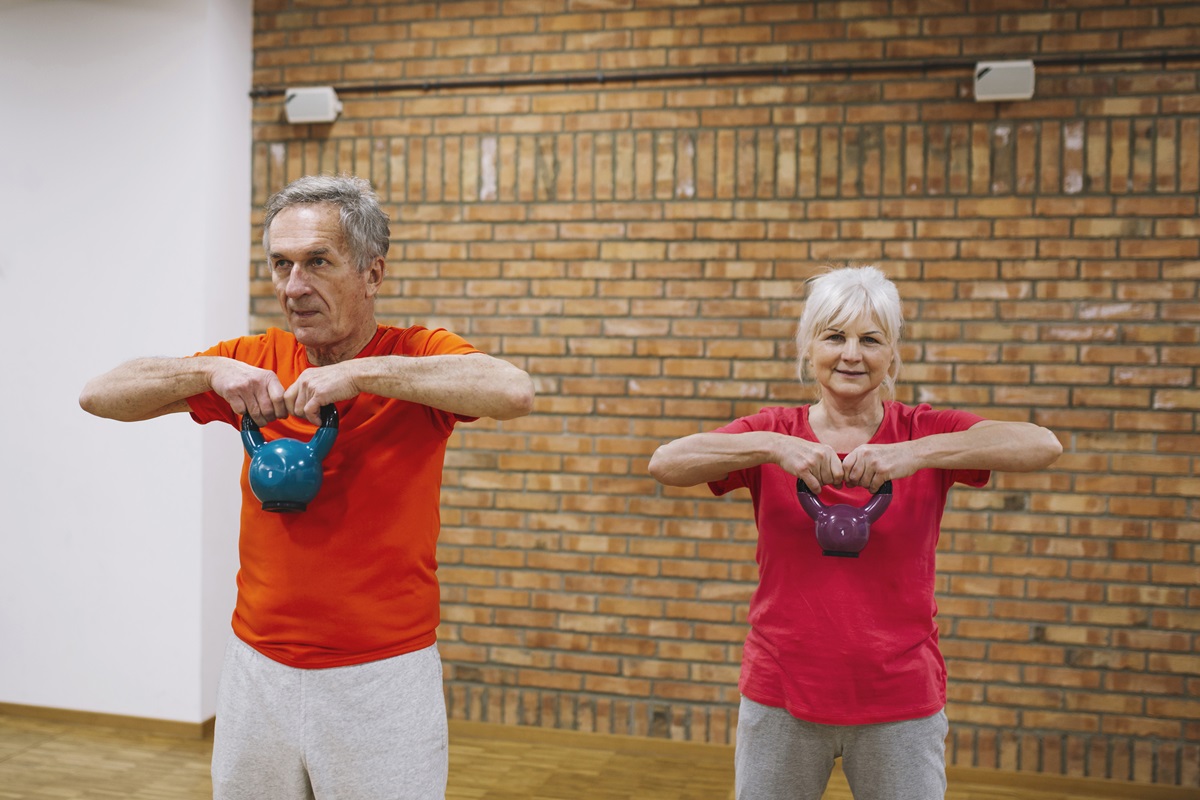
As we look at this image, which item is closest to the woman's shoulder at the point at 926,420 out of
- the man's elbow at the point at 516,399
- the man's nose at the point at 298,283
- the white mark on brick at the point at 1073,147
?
the man's elbow at the point at 516,399

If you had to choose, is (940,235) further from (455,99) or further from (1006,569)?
(455,99)

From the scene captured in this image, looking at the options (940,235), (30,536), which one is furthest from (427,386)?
(30,536)

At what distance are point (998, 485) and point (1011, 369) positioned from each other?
398 mm

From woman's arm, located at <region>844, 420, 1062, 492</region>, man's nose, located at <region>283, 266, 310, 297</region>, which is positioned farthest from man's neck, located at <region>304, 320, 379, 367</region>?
woman's arm, located at <region>844, 420, 1062, 492</region>

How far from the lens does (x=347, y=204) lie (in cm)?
162

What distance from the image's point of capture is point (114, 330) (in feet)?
12.0

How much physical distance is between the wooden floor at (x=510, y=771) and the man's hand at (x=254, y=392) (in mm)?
2009

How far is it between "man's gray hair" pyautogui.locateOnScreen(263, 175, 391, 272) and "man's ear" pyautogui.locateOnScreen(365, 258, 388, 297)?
0.04ft

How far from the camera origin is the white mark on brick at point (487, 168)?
11.9 feet

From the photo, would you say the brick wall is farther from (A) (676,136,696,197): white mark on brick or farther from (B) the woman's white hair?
(B) the woman's white hair

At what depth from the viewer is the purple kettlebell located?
157 cm

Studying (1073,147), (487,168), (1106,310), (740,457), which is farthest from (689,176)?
(740,457)

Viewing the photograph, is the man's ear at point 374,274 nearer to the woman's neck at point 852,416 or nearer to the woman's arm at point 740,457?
the woman's arm at point 740,457

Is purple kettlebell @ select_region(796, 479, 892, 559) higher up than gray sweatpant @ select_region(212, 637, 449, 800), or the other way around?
purple kettlebell @ select_region(796, 479, 892, 559)
